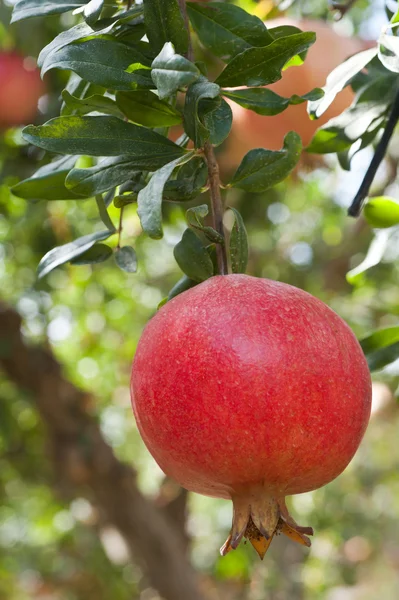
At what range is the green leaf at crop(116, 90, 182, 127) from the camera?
73 cm

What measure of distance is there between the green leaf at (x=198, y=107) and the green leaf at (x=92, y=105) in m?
0.08

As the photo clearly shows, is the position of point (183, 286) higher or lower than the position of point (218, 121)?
lower

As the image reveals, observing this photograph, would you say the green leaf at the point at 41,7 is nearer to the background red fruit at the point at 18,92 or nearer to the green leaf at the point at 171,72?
the green leaf at the point at 171,72

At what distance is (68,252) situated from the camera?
0.87 m

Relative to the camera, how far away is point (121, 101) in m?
0.73

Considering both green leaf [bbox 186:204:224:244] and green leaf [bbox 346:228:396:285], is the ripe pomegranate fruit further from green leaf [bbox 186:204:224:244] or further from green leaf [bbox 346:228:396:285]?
green leaf [bbox 346:228:396:285]

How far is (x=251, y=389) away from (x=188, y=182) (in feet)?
0.79

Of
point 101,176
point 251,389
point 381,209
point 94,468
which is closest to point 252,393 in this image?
point 251,389

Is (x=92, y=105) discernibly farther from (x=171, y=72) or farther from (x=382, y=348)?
(x=382, y=348)

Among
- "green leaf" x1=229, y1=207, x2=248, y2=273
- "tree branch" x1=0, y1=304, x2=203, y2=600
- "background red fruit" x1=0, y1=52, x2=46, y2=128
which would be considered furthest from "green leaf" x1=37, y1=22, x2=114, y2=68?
"tree branch" x1=0, y1=304, x2=203, y2=600

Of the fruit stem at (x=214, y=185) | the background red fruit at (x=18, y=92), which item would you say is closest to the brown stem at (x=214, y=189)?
the fruit stem at (x=214, y=185)

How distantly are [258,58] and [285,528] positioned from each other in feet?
1.45

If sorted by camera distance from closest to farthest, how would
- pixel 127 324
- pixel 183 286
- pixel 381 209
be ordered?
pixel 183 286 < pixel 381 209 < pixel 127 324

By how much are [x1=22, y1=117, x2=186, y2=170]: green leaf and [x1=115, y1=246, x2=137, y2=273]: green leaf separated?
171 mm
